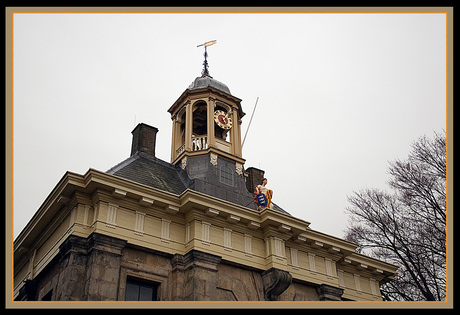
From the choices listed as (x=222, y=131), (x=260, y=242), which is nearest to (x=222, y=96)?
(x=222, y=131)

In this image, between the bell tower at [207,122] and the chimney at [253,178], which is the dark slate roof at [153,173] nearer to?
the bell tower at [207,122]

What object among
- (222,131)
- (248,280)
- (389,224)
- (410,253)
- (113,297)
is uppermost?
(222,131)

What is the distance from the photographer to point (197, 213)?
1659cm

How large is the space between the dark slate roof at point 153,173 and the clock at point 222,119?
123 inches

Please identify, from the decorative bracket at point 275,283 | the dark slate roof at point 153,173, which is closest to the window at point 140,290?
the decorative bracket at point 275,283

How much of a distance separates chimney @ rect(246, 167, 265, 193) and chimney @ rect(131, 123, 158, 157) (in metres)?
5.49

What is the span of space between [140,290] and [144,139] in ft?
26.6

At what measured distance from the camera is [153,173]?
19.7 m

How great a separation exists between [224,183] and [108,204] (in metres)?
6.43

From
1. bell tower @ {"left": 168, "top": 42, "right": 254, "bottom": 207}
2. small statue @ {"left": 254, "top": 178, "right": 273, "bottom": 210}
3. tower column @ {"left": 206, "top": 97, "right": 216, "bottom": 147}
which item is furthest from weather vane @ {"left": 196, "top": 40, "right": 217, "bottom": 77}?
small statue @ {"left": 254, "top": 178, "right": 273, "bottom": 210}

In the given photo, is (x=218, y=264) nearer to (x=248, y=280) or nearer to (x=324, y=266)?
(x=248, y=280)

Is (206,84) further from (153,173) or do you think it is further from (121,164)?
(121,164)

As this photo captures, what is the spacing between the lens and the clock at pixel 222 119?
23.0 m

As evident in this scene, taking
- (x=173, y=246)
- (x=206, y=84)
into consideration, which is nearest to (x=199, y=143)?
(x=206, y=84)
